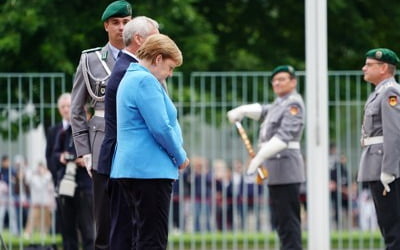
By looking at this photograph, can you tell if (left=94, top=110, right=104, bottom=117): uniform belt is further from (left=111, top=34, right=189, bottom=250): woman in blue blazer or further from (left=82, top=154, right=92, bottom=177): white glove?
(left=111, top=34, right=189, bottom=250): woman in blue blazer

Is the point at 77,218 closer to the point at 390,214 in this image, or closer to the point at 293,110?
the point at 293,110

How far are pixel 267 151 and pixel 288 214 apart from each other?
2.11 feet

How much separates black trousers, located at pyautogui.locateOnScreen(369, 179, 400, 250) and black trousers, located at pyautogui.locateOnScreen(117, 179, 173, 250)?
261 cm

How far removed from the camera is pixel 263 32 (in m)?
22.0

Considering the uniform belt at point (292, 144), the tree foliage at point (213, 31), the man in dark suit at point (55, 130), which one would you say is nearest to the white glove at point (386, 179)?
the uniform belt at point (292, 144)

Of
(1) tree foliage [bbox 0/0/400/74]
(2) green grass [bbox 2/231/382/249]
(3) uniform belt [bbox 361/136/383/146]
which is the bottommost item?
(2) green grass [bbox 2/231/382/249]

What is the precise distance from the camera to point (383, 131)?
1016 cm

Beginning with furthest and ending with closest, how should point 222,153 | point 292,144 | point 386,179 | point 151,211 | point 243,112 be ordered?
point 222,153
point 243,112
point 292,144
point 386,179
point 151,211

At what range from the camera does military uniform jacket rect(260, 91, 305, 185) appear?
11.9 metres

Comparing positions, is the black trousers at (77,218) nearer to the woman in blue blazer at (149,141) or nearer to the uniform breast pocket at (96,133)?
the uniform breast pocket at (96,133)

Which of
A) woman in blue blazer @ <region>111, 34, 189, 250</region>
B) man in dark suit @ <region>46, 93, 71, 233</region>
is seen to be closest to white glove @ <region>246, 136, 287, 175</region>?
man in dark suit @ <region>46, 93, 71, 233</region>

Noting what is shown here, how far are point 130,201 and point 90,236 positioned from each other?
368cm

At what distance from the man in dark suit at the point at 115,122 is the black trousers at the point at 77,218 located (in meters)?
3.29

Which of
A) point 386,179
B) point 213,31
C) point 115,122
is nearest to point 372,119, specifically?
point 386,179
